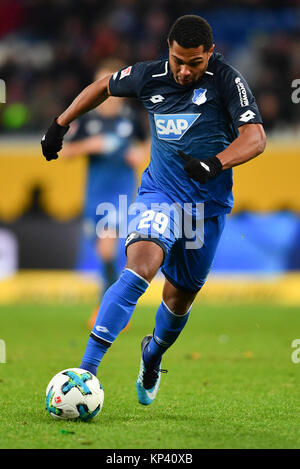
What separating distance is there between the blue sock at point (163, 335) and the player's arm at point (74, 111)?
3.96 feet

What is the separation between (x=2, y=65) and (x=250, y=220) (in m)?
6.73

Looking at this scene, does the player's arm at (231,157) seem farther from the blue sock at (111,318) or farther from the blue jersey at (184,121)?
the blue sock at (111,318)

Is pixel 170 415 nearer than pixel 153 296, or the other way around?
pixel 170 415

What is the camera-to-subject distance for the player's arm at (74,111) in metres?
5.06

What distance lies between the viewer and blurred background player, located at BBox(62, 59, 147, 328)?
30.5 feet

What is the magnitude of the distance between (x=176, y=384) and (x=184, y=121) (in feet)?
6.46

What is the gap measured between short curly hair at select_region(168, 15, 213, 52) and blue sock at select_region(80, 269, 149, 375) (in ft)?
4.16

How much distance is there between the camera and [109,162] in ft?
31.1

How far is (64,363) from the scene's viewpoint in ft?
21.9

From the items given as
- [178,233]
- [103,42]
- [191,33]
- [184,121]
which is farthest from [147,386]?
[103,42]
